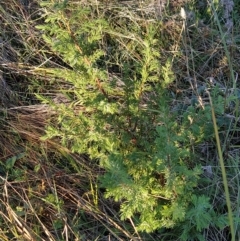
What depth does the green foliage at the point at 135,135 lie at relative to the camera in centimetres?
159

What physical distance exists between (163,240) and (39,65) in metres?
1.05

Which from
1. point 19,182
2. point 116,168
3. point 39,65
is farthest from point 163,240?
point 39,65

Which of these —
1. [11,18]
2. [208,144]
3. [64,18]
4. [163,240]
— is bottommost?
[163,240]

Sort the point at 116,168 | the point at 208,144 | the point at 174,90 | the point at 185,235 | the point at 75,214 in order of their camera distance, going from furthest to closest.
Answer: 1. the point at 174,90
2. the point at 208,144
3. the point at 75,214
4. the point at 185,235
5. the point at 116,168

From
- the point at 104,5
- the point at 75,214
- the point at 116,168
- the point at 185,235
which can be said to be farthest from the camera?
the point at 104,5

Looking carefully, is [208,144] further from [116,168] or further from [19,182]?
[19,182]

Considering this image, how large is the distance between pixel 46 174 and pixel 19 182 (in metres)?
0.12

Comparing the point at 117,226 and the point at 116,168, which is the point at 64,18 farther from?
the point at 117,226

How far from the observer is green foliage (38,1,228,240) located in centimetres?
159

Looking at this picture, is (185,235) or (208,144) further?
(208,144)

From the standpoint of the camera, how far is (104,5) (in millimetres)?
2490

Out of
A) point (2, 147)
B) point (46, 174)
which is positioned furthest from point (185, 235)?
point (2, 147)

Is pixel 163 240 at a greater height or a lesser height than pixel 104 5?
lesser

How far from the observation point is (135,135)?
1859mm
